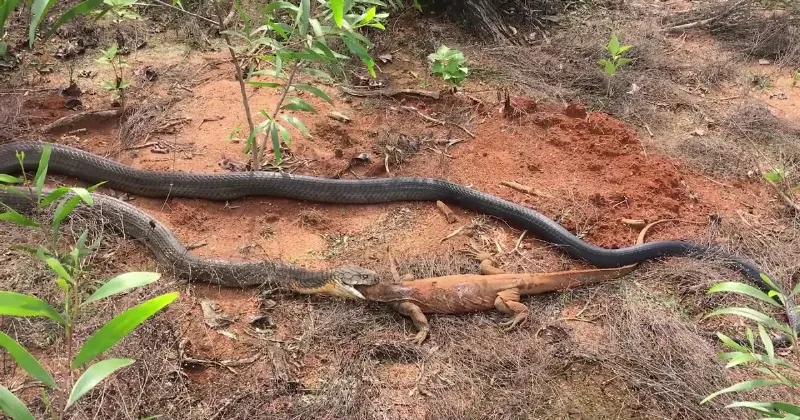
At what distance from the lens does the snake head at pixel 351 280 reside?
373cm

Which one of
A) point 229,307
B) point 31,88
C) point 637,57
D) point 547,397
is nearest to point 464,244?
point 547,397

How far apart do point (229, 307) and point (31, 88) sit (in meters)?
3.93

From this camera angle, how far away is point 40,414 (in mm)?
2764

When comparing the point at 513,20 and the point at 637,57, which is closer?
the point at 637,57

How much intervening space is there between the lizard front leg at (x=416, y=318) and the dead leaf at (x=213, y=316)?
112cm

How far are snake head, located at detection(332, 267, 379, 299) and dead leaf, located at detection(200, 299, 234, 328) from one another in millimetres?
731

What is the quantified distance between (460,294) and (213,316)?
165 centimetres

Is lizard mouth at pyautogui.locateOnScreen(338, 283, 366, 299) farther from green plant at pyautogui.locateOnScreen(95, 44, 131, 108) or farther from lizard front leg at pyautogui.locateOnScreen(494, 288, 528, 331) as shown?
green plant at pyautogui.locateOnScreen(95, 44, 131, 108)

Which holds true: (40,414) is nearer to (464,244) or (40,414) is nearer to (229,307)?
(229,307)

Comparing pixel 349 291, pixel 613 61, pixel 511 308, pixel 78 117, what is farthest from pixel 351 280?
pixel 613 61

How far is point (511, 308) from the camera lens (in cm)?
376

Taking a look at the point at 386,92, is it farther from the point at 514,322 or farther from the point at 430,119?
the point at 514,322

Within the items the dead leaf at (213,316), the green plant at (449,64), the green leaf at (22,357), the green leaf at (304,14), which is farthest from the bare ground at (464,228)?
the green leaf at (304,14)

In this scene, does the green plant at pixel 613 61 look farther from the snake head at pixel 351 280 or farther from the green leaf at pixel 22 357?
the green leaf at pixel 22 357
